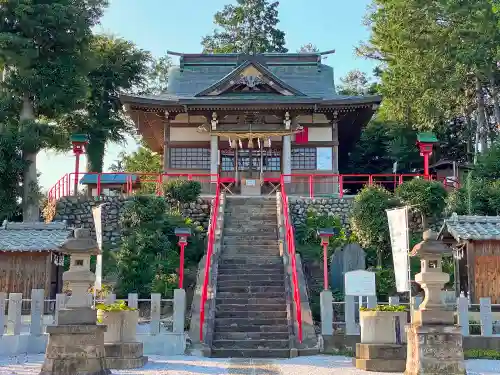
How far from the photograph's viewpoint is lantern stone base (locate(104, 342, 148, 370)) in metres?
11.5

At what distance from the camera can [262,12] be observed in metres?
47.7

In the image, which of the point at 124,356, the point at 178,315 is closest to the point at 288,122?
the point at 178,315

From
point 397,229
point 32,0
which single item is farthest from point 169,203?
point 397,229

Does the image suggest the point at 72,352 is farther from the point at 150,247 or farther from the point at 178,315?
the point at 150,247

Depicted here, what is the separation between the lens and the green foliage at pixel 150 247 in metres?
18.4

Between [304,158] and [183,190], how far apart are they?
23.3 ft

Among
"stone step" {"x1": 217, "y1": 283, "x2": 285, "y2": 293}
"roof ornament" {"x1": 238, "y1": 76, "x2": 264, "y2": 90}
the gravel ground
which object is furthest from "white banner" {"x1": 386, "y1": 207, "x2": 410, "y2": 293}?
"roof ornament" {"x1": 238, "y1": 76, "x2": 264, "y2": 90}

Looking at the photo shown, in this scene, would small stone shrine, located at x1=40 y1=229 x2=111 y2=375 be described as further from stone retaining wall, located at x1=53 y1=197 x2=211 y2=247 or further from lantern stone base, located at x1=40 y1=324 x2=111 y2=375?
stone retaining wall, located at x1=53 y1=197 x2=211 y2=247

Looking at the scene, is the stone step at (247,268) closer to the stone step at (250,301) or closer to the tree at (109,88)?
the stone step at (250,301)

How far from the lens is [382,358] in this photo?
11352 millimetres

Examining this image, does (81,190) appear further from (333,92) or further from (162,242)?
(333,92)

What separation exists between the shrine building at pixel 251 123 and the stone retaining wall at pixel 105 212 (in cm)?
331

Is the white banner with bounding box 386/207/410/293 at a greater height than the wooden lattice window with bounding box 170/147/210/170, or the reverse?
the wooden lattice window with bounding box 170/147/210/170

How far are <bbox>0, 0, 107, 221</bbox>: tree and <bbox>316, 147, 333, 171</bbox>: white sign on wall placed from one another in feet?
34.2
